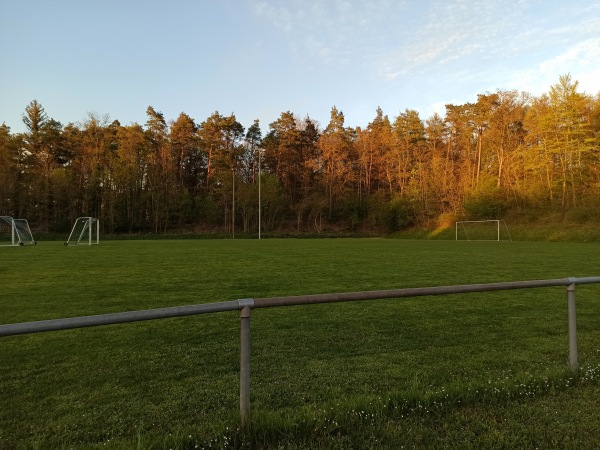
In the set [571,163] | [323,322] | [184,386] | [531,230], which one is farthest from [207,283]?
[571,163]

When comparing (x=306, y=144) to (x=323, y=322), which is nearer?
(x=323, y=322)

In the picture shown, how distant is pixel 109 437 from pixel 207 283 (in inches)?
356

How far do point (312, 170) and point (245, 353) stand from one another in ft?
239

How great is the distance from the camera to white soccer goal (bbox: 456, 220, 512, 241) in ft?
159

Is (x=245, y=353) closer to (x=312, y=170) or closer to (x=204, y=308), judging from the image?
(x=204, y=308)

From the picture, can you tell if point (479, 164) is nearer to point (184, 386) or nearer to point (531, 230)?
point (531, 230)

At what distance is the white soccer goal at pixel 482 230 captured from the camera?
48.6m

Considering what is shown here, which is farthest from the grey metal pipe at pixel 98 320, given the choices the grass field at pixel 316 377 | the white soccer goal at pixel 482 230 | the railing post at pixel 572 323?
the white soccer goal at pixel 482 230

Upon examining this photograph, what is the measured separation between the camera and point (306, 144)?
76.9 m

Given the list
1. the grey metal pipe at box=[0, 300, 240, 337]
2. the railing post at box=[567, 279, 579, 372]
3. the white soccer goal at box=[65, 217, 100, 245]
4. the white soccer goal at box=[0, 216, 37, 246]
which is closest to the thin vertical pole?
the grey metal pipe at box=[0, 300, 240, 337]

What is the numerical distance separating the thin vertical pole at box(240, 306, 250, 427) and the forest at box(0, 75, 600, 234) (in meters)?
50.5

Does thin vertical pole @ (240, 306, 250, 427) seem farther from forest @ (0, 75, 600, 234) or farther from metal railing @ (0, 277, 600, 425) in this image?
forest @ (0, 75, 600, 234)

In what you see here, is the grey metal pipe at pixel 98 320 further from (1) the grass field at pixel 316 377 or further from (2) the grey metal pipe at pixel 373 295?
(1) the grass field at pixel 316 377

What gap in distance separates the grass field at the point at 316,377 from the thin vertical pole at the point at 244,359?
0.15m
